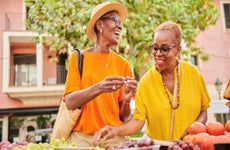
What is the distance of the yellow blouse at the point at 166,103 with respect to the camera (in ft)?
7.47

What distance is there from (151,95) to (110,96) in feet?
1.22

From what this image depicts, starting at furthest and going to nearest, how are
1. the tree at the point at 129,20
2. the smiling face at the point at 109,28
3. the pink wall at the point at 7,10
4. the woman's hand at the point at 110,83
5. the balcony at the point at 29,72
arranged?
the pink wall at the point at 7,10 < the balcony at the point at 29,72 < the tree at the point at 129,20 < the smiling face at the point at 109,28 < the woman's hand at the point at 110,83

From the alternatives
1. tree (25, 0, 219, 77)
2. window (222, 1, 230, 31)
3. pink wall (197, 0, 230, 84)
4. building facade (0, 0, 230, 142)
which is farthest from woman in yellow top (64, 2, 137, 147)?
window (222, 1, 230, 31)

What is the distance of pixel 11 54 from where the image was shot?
60.4 feet

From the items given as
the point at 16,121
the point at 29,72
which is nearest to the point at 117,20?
the point at 29,72

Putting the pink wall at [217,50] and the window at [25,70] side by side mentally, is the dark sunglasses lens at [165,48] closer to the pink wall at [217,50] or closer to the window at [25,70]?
the window at [25,70]

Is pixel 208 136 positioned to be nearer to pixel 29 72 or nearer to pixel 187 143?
pixel 187 143

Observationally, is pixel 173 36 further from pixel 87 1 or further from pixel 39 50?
pixel 39 50

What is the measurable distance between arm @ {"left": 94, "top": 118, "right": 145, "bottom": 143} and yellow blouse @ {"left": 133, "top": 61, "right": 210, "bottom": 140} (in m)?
0.05

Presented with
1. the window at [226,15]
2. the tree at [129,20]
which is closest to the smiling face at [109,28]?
the tree at [129,20]

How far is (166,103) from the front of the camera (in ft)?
7.53

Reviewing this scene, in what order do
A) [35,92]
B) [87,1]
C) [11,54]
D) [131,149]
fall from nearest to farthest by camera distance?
[131,149] < [87,1] < [35,92] < [11,54]

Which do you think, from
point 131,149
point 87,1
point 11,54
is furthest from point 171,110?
point 11,54

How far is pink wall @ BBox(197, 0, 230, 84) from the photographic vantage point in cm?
1872
